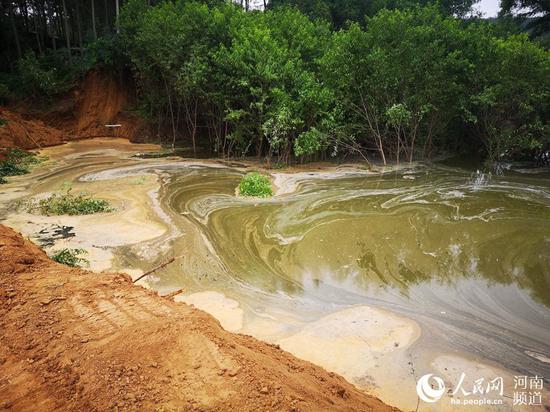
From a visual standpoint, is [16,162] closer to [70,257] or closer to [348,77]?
[70,257]

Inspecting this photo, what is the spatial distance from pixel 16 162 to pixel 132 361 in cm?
1571

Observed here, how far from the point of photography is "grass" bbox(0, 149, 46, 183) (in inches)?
568

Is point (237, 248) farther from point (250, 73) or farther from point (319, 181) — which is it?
point (250, 73)

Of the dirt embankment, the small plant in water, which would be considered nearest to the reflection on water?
the small plant in water

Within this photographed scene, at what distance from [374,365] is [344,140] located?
14586 mm

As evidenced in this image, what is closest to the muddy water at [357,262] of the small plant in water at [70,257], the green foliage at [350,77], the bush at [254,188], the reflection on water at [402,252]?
the reflection on water at [402,252]

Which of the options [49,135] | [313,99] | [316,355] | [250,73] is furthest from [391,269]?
[49,135]

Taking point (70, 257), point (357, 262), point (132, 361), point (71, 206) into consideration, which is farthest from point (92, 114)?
point (132, 361)

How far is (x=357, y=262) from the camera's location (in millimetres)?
8141

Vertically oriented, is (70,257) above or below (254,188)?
below

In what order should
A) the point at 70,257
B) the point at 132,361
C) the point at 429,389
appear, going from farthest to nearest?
1. the point at 70,257
2. the point at 429,389
3. the point at 132,361

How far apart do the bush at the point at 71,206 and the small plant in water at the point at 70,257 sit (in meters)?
2.77

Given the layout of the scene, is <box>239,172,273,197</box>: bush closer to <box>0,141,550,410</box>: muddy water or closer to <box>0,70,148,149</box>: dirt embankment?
<box>0,141,550,410</box>: muddy water

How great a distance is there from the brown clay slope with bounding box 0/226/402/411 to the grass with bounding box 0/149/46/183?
1115cm
